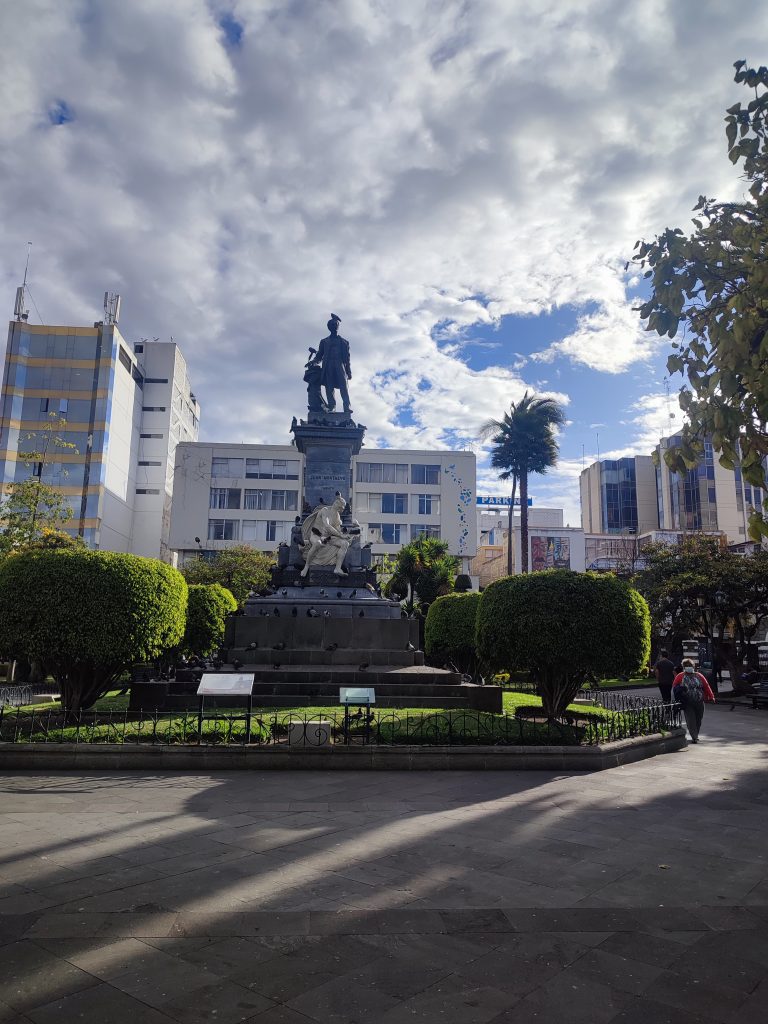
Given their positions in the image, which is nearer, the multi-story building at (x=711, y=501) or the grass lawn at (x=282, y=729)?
the grass lawn at (x=282, y=729)

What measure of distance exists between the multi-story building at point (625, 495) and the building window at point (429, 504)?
3269 centimetres

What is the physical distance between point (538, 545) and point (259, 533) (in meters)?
33.2

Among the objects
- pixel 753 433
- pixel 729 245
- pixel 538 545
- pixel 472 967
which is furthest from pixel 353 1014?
pixel 538 545

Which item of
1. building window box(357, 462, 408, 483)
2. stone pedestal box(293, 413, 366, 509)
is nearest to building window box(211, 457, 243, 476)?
building window box(357, 462, 408, 483)

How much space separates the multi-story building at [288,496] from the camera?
66.0 meters

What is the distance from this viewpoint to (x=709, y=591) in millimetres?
30703

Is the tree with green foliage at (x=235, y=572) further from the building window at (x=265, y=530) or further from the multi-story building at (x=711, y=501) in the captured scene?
the multi-story building at (x=711, y=501)

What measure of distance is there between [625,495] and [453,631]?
7276 centimetres

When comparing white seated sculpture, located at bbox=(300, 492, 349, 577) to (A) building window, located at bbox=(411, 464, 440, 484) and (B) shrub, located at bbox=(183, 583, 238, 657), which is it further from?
(A) building window, located at bbox=(411, 464, 440, 484)

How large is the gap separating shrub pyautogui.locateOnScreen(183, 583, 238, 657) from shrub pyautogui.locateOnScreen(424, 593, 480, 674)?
26.9ft

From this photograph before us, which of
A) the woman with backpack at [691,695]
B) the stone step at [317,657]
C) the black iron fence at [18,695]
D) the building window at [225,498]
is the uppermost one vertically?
the building window at [225,498]

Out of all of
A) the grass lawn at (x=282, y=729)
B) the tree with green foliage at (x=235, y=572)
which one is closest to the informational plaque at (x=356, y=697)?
the grass lawn at (x=282, y=729)

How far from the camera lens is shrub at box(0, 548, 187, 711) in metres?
12.8

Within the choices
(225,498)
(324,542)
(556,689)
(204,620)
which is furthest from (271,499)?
(556,689)
